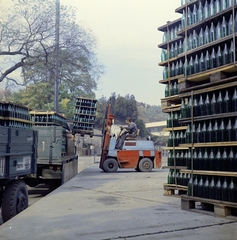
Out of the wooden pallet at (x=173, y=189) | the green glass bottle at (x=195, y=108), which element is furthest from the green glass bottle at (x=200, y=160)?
the wooden pallet at (x=173, y=189)

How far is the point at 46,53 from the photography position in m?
23.3

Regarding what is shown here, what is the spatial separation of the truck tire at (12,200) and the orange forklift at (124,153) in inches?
435

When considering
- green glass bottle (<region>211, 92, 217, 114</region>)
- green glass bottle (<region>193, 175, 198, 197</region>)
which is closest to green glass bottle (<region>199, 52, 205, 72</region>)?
green glass bottle (<region>211, 92, 217, 114</region>)

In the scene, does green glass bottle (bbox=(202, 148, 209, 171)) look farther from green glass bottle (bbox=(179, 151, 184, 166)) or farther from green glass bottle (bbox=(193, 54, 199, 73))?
green glass bottle (bbox=(179, 151, 184, 166))

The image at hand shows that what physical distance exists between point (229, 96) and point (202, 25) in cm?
164

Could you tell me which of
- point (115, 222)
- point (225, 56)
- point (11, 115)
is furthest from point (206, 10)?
point (11, 115)

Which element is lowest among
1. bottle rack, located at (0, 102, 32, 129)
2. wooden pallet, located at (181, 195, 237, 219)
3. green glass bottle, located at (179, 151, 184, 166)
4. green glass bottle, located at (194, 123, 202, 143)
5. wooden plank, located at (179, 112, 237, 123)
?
wooden pallet, located at (181, 195, 237, 219)

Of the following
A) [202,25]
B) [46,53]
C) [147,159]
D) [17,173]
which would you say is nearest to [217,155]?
[202,25]

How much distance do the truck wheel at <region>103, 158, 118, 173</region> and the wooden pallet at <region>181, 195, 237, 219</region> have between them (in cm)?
1150

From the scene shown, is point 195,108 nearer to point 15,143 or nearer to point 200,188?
point 200,188

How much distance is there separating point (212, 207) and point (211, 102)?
1.94 metres

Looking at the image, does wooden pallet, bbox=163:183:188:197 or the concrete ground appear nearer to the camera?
the concrete ground

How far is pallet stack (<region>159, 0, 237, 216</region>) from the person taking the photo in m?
6.08

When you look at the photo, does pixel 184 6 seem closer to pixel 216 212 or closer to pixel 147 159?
pixel 216 212
